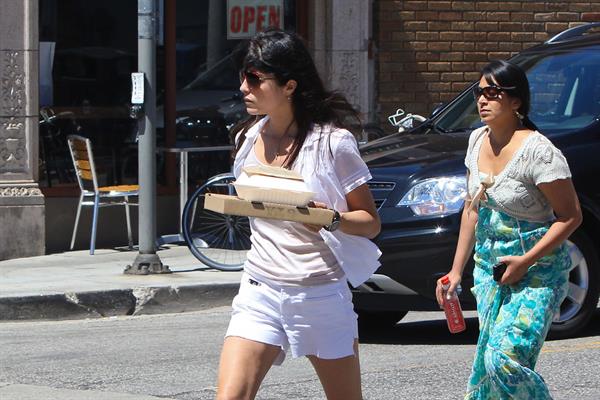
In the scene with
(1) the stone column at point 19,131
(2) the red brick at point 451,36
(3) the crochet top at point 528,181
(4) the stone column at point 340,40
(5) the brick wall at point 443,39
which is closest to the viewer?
(3) the crochet top at point 528,181

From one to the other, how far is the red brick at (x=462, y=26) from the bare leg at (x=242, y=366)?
10.9 m

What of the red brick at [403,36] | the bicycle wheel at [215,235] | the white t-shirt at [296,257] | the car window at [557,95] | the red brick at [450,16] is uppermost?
the red brick at [450,16]

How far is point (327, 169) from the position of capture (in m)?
4.57

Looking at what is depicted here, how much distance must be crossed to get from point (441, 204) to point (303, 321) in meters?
3.87

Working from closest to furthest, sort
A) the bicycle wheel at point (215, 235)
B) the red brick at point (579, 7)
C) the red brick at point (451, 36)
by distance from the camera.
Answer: the bicycle wheel at point (215, 235) < the red brick at point (451, 36) < the red brick at point (579, 7)

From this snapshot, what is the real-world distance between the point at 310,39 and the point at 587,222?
629cm

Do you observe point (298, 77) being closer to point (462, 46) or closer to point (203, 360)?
point (203, 360)

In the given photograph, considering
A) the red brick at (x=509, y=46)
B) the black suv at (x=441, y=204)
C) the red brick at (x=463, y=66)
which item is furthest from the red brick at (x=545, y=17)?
the black suv at (x=441, y=204)

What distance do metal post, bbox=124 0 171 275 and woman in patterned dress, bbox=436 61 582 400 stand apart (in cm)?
588

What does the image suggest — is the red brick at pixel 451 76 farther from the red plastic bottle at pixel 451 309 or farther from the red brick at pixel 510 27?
the red plastic bottle at pixel 451 309

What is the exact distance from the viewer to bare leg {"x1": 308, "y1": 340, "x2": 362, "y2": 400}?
4.54 m

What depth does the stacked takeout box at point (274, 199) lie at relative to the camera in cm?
438

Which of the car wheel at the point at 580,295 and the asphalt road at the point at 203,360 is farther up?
the car wheel at the point at 580,295

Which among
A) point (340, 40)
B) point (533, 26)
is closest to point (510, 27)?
point (533, 26)
